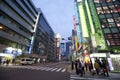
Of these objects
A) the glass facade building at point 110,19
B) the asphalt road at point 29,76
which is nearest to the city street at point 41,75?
the asphalt road at point 29,76

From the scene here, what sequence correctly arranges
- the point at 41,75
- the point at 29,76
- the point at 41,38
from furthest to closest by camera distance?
the point at 41,38 → the point at 41,75 → the point at 29,76

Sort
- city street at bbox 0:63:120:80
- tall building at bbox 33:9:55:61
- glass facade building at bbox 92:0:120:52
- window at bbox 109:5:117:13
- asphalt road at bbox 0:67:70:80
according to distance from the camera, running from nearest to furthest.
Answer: asphalt road at bbox 0:67:70:80 < city street at bbox 0:63:120:80 < glass facade building at bbox 92:0:120:52 < window at bbox 109:5:117:13 < tall building at bbox 33:9:55:61

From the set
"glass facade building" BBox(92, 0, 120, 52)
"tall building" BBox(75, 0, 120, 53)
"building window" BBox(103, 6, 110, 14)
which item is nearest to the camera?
"tall building" BBox(75, 0, 120, 53)

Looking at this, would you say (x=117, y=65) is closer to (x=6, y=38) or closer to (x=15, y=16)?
(x=6, y=38)

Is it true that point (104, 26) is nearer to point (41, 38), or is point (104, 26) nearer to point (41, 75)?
point (41, 75)

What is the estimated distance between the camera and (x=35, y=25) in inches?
2598

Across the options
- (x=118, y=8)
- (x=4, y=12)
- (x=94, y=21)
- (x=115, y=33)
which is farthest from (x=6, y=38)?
(x=118, y=8)

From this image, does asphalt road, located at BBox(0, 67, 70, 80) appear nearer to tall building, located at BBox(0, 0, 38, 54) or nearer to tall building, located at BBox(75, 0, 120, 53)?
tall building, located at BBox(75, 0, 120, 53)

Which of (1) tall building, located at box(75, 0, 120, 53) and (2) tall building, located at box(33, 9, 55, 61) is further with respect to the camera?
(2) tall building, located at box(33, 9, 55, 61)

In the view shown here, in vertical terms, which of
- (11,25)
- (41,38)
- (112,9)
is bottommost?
(11,25)

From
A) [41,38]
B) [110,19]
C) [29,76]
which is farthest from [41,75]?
[41,38]

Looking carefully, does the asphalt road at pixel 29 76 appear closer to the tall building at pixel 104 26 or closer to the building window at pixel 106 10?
the tall building at pixel 104 26

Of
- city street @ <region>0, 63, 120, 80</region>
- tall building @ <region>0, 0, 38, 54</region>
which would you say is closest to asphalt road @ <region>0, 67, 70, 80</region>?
city street @ <region>0, 63, 120, 80</region>

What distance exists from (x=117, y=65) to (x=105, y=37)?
12585mm
